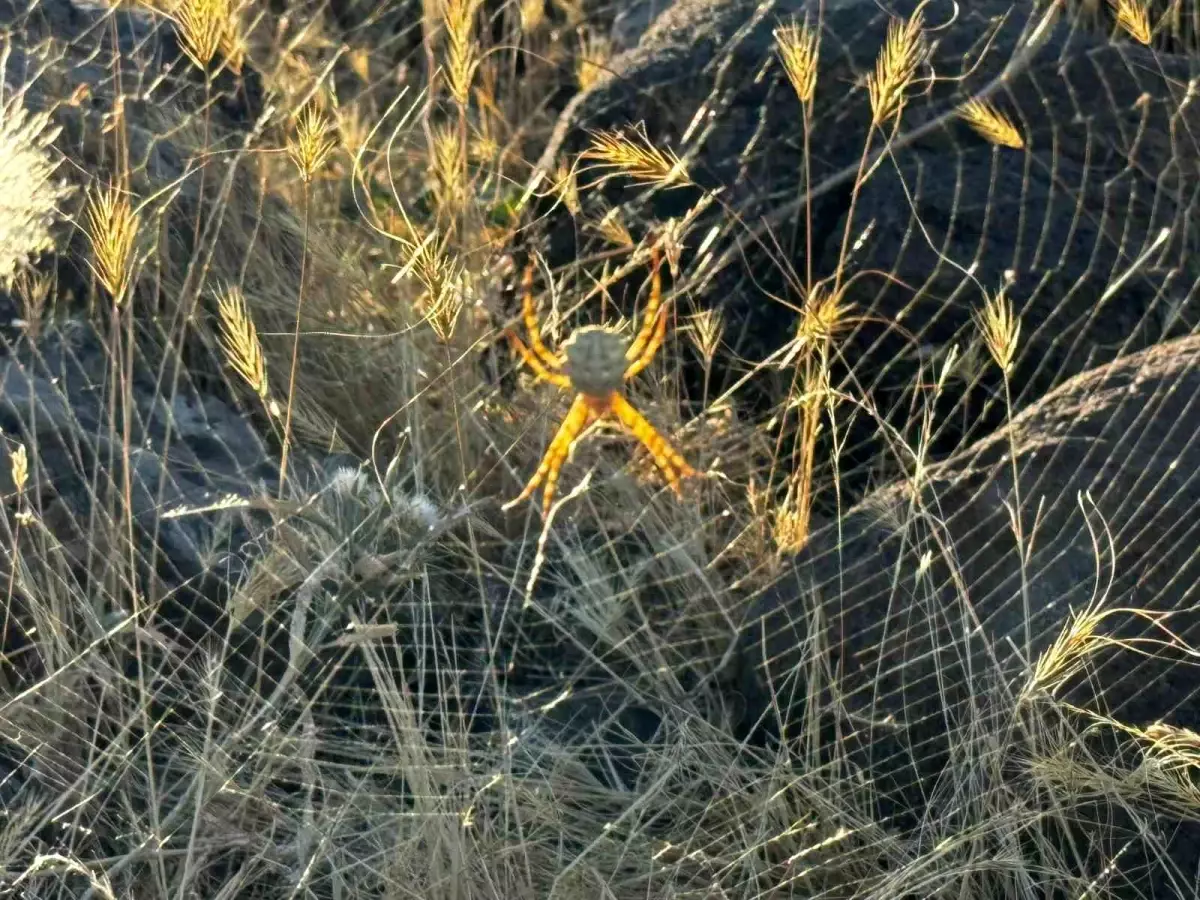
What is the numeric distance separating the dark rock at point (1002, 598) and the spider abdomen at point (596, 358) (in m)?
0.43

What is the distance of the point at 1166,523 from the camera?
7.27 feet

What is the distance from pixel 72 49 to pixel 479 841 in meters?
2.05

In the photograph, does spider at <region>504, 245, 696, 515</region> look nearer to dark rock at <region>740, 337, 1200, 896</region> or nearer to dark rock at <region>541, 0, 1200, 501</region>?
dark rock at <region>740, 337, 1200, 896</region>

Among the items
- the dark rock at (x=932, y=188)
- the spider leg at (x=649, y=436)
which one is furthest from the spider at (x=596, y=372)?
the dark rock at (x=932, y=188)

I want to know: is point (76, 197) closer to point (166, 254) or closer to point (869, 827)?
point (166, 254)

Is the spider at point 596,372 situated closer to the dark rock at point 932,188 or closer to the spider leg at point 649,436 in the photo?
the spider leg at point 649,436

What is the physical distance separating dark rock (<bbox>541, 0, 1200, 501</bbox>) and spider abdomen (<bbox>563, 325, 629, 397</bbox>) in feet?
2.78

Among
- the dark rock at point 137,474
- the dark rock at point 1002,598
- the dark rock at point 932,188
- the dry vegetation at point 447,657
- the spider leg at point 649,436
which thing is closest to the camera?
the dry vegetation at point 447,657

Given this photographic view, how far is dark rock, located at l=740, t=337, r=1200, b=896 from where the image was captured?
2.15 metres

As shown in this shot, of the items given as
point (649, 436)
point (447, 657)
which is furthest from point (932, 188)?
point (447, 657)

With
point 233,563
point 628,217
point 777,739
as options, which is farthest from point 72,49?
point 777,739

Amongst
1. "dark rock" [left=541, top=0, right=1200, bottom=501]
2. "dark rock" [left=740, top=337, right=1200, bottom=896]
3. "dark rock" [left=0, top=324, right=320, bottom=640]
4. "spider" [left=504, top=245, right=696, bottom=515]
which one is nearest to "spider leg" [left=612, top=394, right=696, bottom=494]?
"spider" [left=504, top=245, right=696, bottom=515]

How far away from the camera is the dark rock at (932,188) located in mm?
3000

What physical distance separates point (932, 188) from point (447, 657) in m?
1.45
